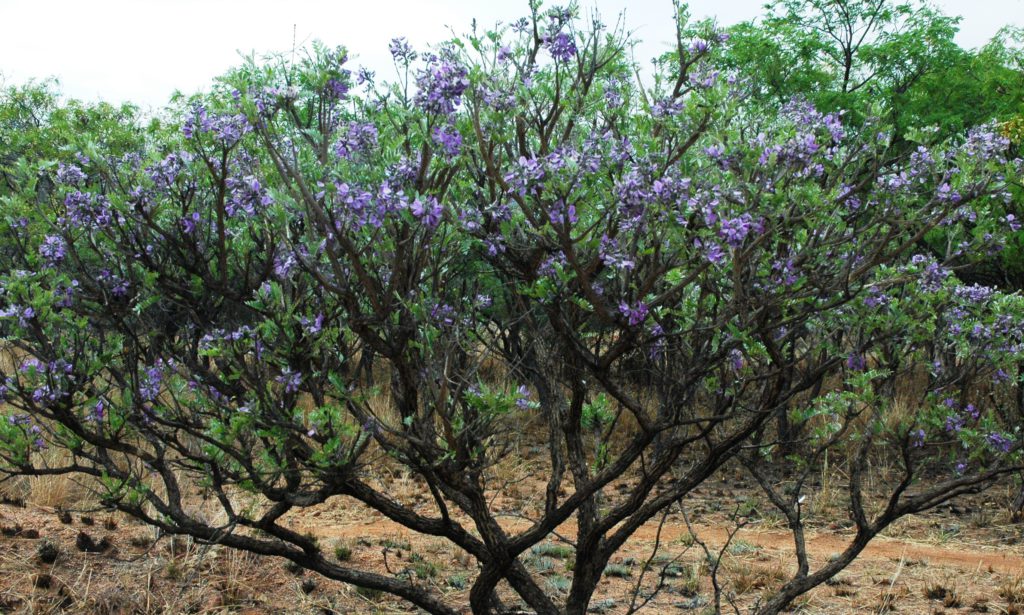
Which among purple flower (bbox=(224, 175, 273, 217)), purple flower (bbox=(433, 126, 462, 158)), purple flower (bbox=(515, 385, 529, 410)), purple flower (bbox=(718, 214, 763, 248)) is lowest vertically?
purple flower (bbox=(515, 385, 529, 410))

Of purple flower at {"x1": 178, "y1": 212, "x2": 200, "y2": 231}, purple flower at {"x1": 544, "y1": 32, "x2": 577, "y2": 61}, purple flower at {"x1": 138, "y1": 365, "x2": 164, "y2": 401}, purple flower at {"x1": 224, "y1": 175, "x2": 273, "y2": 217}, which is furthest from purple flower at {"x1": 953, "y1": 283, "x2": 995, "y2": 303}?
purple flower at {"x1": 138, "y1": 365, "x2": 164, "y2": 401}

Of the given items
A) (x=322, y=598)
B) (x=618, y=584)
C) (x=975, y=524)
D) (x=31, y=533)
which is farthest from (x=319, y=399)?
(x=975, y=524)

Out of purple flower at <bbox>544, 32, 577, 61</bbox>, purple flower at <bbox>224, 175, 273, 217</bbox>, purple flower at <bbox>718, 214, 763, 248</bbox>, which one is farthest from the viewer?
purple flower at <bbox>544, 32, 577, 61</bbox>

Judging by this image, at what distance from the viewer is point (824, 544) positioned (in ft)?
26.1

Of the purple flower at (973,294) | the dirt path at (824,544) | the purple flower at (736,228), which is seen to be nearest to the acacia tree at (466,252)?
the purple flower at (736,228)

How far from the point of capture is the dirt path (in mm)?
7281

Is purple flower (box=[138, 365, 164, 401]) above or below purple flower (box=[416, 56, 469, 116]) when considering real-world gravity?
below

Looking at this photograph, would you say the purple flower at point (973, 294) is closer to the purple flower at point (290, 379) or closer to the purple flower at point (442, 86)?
the purple flower at point (442, 86)

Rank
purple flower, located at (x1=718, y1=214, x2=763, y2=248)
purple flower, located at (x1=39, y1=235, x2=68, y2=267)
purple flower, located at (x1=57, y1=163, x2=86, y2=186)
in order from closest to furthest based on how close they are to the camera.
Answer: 1. purple flower, located at (x1=718, y1=214, x2=763, y2=248)
2. purple flower, located at (x1=57, y1=163, x2=86, y2=186)
3. purple flower, located at (x1=39, y1=235, x2=68, y2=267)

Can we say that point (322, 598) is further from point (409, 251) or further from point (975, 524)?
point (975, 524)

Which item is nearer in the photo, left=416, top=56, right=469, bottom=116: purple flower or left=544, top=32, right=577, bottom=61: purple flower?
left=416, top=56, right=469, bottom=116: purple flower

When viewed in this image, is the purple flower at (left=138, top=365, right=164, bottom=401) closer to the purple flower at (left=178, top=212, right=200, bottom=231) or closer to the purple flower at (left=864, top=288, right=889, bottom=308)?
the purple flower at (left=178, top=212, right=200, bottom=231)

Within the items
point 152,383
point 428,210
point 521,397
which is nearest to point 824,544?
point 521,397

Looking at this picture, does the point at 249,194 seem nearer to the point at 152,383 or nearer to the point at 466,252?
the point at 466,252
